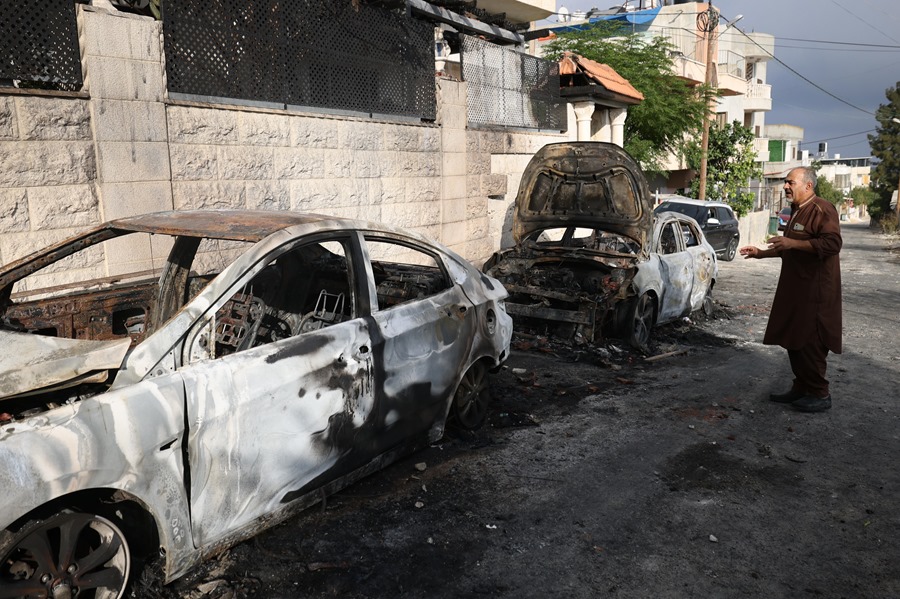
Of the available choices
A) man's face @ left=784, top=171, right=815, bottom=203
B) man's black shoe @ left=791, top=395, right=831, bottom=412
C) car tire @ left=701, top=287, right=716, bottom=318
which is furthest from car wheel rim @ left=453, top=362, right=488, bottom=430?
car tire @ left=701, top=287, right=716, bottom=318

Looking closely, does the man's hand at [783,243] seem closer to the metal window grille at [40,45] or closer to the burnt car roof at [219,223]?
the burnt car roof at [219,223]

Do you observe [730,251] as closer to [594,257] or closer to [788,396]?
[594,257]

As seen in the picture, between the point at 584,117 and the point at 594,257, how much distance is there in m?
7.82

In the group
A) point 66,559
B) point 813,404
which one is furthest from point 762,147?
point 66,559

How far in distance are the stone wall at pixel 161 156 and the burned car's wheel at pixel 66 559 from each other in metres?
3.85

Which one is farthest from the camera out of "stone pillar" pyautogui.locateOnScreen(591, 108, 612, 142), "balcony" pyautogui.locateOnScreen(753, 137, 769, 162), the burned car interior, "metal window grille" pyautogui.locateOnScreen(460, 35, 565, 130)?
"balcony" pyautogui.locateOnScreen(753, 137, 769, 162)

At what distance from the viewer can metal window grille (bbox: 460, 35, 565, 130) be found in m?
12.1

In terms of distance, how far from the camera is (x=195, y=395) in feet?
10.6

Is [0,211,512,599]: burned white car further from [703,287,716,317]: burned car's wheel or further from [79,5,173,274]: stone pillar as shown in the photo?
[703,287,716,317]: burned car's wheel

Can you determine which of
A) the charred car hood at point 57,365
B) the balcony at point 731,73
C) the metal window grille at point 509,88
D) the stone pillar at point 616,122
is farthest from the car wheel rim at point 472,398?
Answer: the balcony at point 731,73

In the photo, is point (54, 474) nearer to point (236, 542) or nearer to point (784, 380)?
point (236, 542)

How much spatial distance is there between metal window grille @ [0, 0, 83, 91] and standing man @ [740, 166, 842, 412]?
6259 millimetres

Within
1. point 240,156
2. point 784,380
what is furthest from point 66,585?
point 784,380

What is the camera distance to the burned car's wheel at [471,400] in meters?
5.33
